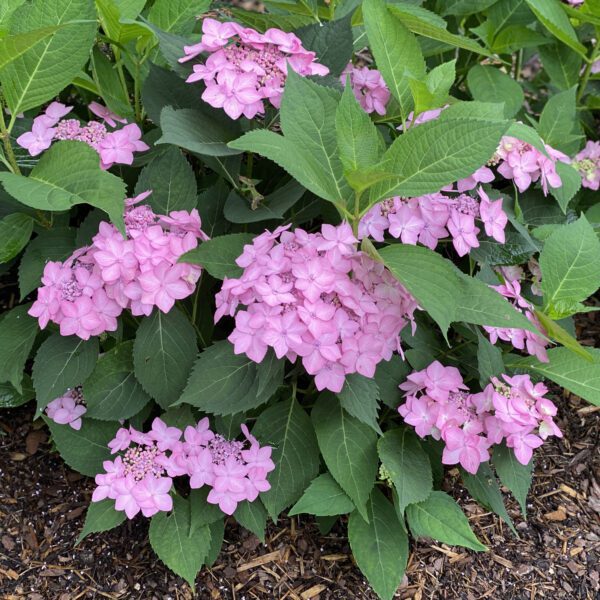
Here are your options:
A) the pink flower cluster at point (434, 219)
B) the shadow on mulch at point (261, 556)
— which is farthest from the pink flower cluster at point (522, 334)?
the shadow on mulch at point (261, 556)

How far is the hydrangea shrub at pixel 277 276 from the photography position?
4.89 ft

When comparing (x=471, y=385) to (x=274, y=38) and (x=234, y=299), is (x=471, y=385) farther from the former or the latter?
(x=274, y=38)

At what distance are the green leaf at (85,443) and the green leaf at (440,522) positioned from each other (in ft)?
2.53

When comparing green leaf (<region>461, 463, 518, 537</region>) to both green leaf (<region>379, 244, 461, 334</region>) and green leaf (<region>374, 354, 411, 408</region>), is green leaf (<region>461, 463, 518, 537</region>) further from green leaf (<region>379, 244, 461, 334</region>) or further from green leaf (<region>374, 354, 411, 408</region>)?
green leaf (<region>379, 244, 461, 334</region>)

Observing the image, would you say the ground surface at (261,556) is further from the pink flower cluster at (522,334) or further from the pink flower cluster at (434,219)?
the pink flower cluster at (434,219)

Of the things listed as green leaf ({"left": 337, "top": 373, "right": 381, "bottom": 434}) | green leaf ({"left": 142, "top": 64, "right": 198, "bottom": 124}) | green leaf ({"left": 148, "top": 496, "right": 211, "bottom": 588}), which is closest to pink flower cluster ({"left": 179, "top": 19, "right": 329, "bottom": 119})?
green leaf ({"left": 142, "top": 64, "right": 198, "bottom": 124})

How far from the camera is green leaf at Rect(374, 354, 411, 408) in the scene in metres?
1.86

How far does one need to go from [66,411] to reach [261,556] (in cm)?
64

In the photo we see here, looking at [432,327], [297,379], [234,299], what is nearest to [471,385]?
[432,327]

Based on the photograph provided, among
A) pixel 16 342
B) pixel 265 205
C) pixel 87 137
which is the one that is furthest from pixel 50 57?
pixel 16 342

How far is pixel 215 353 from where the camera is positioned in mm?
1717

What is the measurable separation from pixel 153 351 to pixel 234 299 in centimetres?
30

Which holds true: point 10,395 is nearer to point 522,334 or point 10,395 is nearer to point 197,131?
point 197,131

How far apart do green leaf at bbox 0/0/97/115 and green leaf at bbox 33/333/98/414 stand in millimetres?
543
